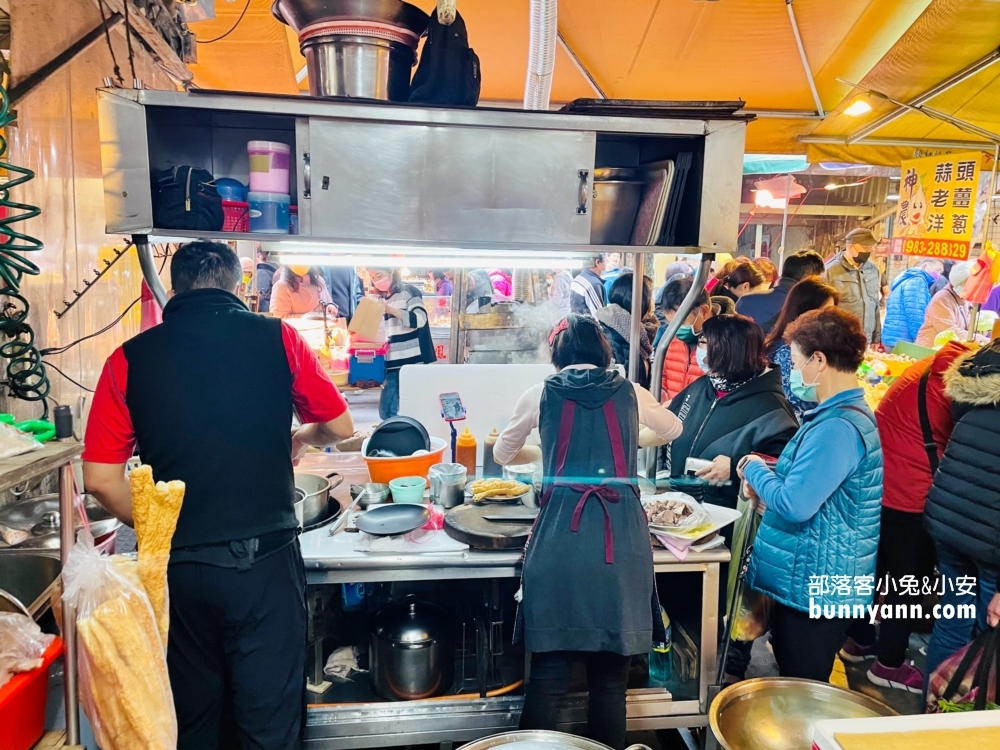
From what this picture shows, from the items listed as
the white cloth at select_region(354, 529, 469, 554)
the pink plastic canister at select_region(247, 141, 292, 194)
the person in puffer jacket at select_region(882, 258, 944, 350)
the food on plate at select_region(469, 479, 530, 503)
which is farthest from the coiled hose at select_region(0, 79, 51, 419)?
the person in puffer jacket at select_region(882, 258, 944, 350)

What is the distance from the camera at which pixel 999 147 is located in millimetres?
4773

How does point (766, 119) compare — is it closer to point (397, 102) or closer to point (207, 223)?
point (397, 102)

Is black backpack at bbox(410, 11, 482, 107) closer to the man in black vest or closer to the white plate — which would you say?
the man in black vest

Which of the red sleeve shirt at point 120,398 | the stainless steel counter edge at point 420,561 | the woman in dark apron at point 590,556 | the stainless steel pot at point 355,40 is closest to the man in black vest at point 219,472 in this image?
the red sleeve shirt at point 120,398

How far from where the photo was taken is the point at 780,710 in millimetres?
1799

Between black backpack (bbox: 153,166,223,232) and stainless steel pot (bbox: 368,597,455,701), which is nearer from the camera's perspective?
black backpack (bbox: 153,166,223,232)

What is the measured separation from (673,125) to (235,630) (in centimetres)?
223

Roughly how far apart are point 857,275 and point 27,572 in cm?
638

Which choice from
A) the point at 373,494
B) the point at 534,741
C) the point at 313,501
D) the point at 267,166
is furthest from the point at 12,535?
the point at 534,741

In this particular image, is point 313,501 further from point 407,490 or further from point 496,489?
point 496,489

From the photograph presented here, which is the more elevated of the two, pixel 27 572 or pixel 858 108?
pixel 858 108

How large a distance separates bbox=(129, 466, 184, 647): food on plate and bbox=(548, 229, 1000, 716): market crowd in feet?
5.59

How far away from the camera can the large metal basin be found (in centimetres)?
183

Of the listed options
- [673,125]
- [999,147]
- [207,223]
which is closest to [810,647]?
[673,125]
